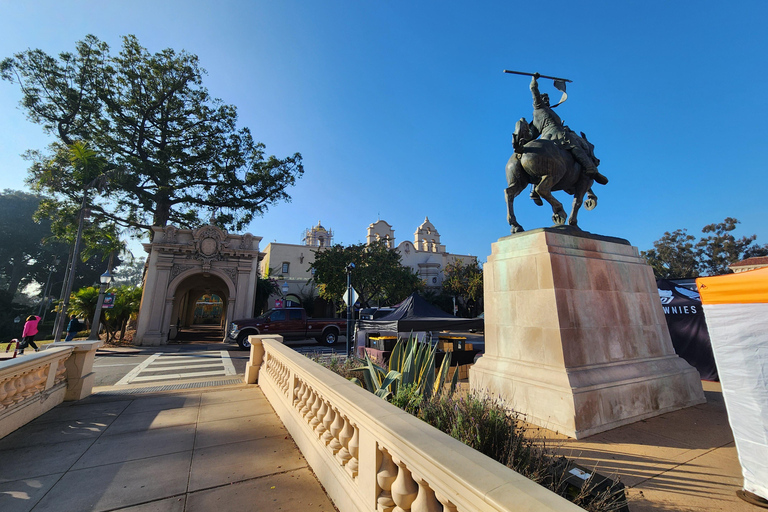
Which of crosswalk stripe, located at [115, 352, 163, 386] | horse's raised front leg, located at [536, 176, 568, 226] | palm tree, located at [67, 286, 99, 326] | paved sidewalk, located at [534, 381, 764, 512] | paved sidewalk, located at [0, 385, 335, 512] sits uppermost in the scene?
horse's raised front leg, located at [536, 176, 568, 226]

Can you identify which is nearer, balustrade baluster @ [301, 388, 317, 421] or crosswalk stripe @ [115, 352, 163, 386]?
balustrade baluster @ [301, 388, 317, 421]

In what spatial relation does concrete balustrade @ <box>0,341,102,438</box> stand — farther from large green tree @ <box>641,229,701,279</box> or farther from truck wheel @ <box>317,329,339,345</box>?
large green tree @ <box>641,229,701,279</box>

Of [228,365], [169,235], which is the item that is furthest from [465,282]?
[228,365]

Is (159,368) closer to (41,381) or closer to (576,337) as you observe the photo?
(41,381)

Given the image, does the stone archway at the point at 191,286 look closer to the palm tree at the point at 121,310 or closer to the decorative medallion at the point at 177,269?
the decorative medallion at the point at 177,269

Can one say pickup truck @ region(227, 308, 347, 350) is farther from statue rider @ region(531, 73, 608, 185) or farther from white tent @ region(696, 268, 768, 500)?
white tent @ region(696, 268, 768, 500)

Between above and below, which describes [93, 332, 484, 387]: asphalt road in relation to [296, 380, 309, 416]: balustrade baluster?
below

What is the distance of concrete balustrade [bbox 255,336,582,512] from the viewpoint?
4.03 feet

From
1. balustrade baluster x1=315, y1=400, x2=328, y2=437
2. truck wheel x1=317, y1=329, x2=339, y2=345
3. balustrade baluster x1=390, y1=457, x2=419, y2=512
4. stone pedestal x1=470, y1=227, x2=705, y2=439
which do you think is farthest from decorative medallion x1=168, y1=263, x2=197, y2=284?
balustrade baluster x1=390, y1=457, x2=419, y2=512

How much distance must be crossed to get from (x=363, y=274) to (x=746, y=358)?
2633cm

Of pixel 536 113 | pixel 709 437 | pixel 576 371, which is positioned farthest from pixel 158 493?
pixel 536 113

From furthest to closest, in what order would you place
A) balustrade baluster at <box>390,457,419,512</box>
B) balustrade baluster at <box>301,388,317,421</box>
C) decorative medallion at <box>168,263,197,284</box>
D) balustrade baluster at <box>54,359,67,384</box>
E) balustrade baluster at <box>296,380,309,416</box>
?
decorative medallion at <box>168,263,197,284</box> → balustrade baluster at <box>54,359,67,384</box> → balustrade baluster at <box>296,380,309,416</box> → balustrade baluster at <box>301,388,317,421</box> → balustrade baluster at <box>390,457,419,512</box>

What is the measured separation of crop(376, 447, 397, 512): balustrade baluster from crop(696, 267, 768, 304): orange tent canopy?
3150 mm

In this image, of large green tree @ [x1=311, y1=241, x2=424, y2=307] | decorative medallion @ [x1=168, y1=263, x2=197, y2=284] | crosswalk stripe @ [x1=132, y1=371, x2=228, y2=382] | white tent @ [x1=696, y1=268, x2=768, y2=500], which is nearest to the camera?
white tent @ [x1=696, y1=268, x2=768, y2=500]
